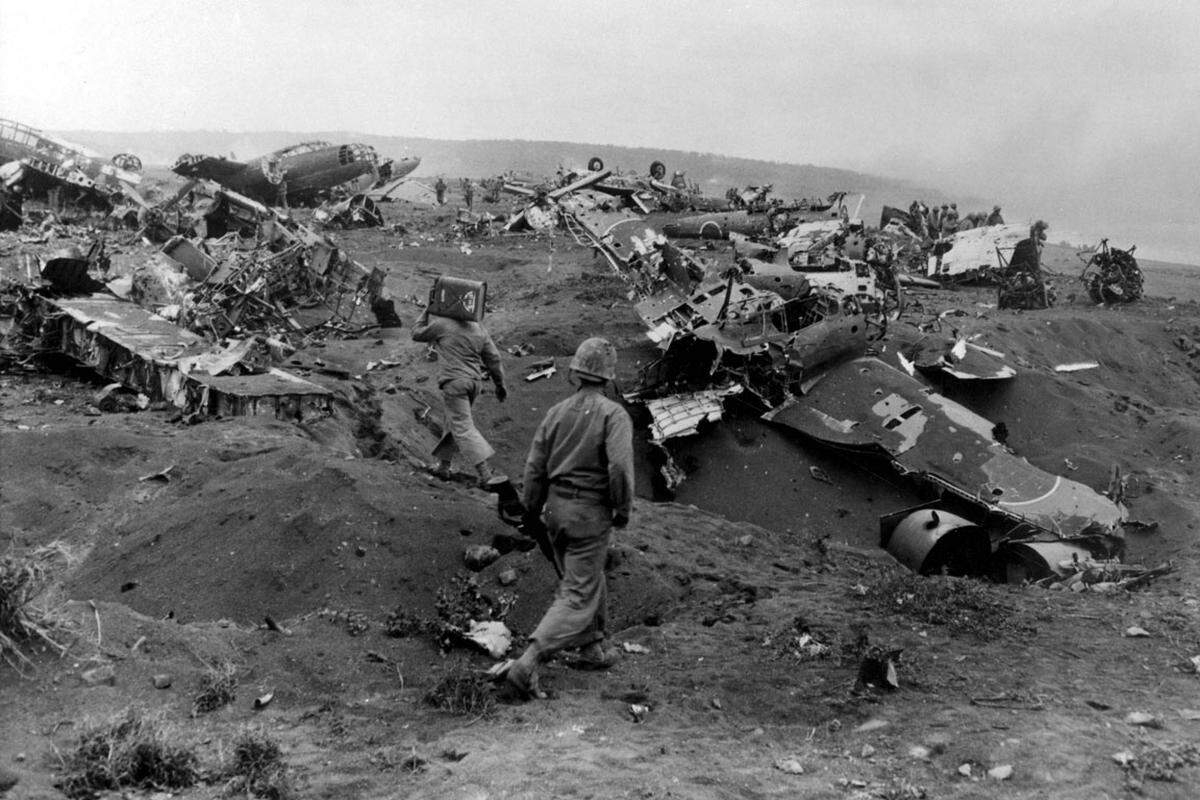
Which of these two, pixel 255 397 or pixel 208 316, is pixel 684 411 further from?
pixel 208 316

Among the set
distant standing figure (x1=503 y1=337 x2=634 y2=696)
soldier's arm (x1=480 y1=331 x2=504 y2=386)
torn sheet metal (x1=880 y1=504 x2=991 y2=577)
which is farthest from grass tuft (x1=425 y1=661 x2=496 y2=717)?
torn sheet metal (x1=880 y1=504 x2=991 y2=577)

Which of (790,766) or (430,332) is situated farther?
(430,332)

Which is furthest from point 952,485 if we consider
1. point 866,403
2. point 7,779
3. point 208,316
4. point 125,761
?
point 208,316

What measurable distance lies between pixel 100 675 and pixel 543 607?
230 cm

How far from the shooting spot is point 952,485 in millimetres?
8180

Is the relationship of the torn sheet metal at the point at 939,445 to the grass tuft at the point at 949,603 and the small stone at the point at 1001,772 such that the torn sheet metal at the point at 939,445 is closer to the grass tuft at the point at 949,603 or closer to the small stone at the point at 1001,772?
the grass tuft at the point at 949,603

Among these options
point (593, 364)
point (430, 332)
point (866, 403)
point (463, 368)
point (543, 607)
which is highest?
point (593, 364)

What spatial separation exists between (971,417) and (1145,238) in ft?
110

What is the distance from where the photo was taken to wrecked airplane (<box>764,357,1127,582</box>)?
22.7 feet

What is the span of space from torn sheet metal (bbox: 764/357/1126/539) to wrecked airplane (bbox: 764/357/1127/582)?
1 cm

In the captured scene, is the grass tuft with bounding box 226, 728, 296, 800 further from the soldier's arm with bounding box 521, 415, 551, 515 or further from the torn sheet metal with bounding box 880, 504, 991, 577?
the torn sheet metal with bounding box 880, 504, 991, 577

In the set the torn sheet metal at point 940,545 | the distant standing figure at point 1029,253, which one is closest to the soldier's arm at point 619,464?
the torn sheet metal at point 940,545

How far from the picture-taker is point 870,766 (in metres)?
3.57

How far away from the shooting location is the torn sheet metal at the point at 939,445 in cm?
784
